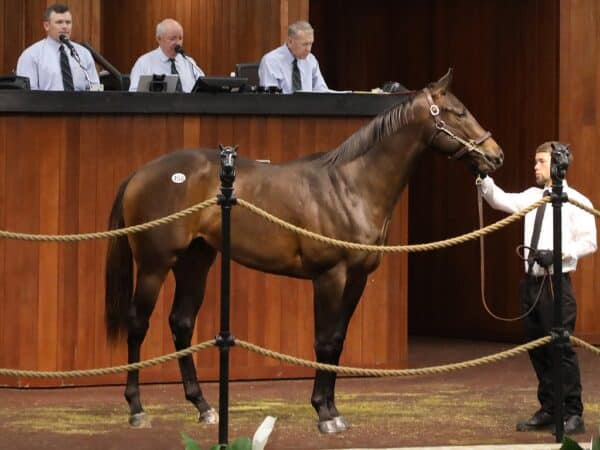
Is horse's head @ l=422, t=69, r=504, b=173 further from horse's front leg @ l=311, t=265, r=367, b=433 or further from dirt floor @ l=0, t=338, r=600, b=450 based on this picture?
dirt floor @ l=0, t=338, r=600, b=450

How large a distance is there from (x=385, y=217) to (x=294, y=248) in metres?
0.52

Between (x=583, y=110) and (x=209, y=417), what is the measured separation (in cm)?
469

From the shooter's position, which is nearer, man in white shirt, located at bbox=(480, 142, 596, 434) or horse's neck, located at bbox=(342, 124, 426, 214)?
man in white shirt, located at bbox=(480, 142, 596, 434)

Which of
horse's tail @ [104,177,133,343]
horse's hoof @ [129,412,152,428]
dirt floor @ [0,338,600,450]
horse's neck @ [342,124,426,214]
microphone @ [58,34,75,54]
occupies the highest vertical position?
microphone @ [58,34,75,54]

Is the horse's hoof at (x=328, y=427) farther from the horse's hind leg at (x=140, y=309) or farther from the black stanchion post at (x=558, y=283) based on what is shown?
the black stanchion post at (x=558, y=283)

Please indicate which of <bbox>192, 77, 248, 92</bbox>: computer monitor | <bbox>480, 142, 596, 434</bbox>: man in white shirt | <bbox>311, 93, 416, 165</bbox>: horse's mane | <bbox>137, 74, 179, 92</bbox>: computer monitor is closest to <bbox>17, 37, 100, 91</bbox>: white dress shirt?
<bbox>137, 74, 179, 92</bbox>: computer monitor

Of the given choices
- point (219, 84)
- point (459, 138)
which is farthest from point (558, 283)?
point (219, 84)

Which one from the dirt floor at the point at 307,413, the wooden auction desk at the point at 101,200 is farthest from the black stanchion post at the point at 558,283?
the wooden auction desk at the point at 101,200

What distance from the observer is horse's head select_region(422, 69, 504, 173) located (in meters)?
9.01

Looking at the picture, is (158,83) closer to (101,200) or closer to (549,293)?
(101,200)

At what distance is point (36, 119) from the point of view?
10.2 metres

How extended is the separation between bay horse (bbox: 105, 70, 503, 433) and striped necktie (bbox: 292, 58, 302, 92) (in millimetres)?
2226

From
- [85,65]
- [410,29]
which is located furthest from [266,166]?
[410,29]

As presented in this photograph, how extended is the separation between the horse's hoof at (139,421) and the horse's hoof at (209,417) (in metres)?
0.28
